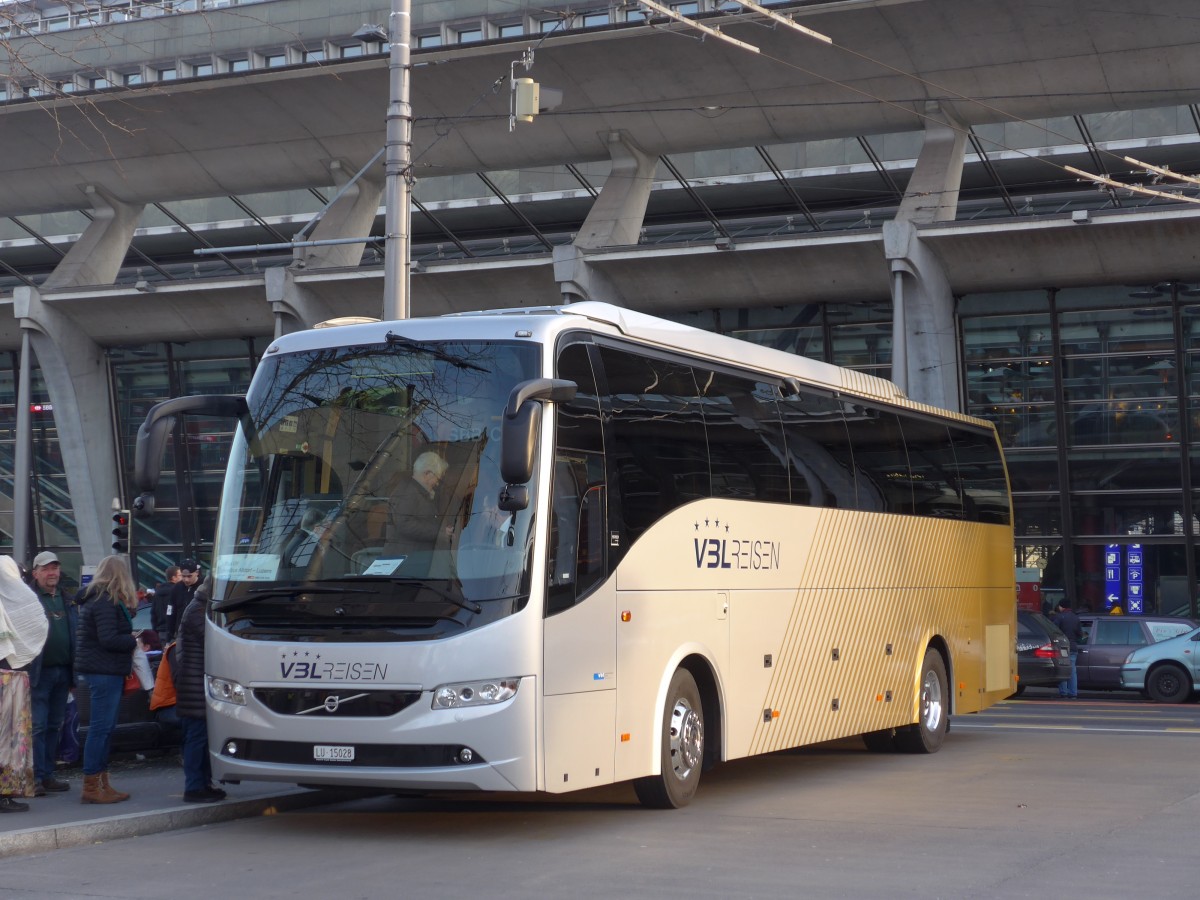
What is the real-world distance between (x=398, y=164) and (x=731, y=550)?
623 cm

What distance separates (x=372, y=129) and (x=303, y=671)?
24.0 meters

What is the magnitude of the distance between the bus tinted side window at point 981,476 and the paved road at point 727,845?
391 centimetres

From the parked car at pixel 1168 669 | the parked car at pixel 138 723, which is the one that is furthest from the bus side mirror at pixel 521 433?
the parked car at pixel 1168 669

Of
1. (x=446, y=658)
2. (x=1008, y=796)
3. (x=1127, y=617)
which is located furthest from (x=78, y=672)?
(x=1127, y=617)

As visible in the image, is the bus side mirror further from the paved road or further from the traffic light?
the traffic light

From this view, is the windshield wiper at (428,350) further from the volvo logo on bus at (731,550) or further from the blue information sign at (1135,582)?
the blue information sign at (1135,582)

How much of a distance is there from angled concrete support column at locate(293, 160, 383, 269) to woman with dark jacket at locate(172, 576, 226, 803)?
75.3ft

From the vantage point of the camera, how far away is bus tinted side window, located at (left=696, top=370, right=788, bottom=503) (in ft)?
37.8

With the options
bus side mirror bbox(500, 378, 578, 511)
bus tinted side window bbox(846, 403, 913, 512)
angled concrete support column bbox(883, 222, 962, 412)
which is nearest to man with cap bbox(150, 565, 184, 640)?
bus tinted side window bbox(846, 403, 913, 512)

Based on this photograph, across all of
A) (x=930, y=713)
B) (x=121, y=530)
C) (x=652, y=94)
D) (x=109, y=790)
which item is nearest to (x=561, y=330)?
(x=109, y=790)

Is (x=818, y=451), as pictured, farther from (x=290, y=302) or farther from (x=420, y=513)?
(x=290, y=302)

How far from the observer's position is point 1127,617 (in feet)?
86.9

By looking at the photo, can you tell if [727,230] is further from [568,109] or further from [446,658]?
[446,658]

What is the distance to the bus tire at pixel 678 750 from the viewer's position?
10.5 m
